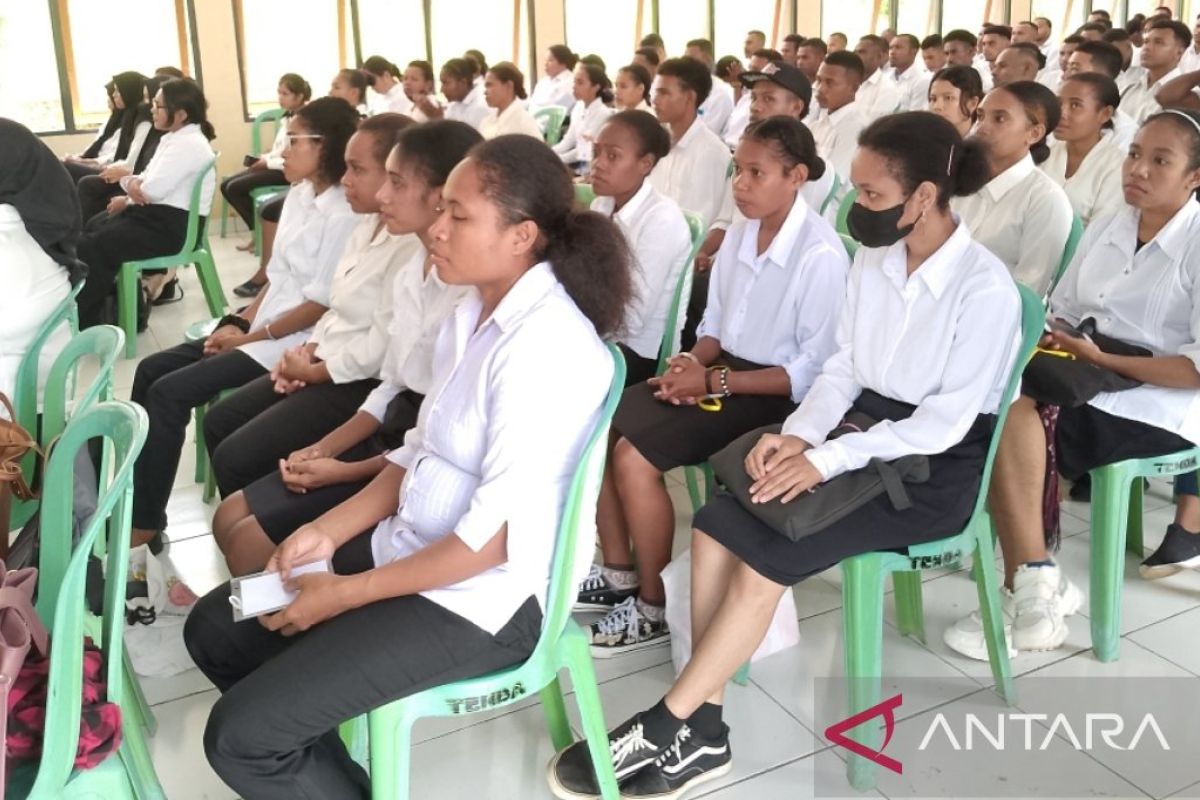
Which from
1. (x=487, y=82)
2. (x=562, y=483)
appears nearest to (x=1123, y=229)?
(x=562, y=483)

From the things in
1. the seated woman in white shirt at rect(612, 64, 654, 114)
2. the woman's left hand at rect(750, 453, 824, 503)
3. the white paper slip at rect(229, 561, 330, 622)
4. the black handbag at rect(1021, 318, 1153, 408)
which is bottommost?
the white paper slip at rect(229, 561, 330, 622)

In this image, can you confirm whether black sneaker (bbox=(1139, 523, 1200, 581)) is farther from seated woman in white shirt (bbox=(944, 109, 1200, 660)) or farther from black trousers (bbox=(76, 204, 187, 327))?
black trousers (bbox=(76, 204, 187, 327))

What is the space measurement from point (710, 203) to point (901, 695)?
8.10 ft

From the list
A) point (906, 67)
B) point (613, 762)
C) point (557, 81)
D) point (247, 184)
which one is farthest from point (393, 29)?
point (613, 762)

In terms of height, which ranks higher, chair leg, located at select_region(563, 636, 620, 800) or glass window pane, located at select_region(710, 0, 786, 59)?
glass window pane, located at select_region(710, 0, 786, 59)

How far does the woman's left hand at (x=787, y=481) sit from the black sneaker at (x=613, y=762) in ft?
1.43

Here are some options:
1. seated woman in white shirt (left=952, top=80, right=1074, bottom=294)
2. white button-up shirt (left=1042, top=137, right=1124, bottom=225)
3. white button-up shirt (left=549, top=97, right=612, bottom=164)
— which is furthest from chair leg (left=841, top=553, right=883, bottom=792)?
white button-up shirt (left=549, top=97, right=612, bottom=164)

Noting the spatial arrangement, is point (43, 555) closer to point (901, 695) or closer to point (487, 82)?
point (901, 695)

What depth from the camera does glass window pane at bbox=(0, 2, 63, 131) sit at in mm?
7262

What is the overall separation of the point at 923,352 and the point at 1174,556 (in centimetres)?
100

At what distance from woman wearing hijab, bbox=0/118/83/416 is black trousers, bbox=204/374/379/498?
16.5 inches

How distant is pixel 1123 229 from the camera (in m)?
2.45

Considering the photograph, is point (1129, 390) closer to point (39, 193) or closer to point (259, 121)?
point (39, 193)

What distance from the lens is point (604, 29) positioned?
9.52 m
